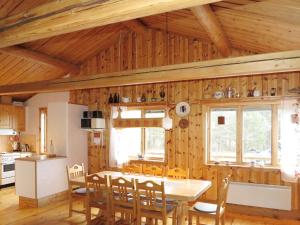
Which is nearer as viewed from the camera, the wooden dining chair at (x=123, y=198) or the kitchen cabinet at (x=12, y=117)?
the wooden dining chair at (x=123, y=198)

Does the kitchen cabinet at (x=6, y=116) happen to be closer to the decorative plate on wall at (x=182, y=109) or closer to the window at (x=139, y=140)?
the window at (x=139, y=140)

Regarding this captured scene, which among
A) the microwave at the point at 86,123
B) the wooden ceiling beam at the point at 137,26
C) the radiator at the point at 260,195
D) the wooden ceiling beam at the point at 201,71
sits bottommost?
the radiator at the point at 260,195

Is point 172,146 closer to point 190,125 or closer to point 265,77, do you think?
point 190,125

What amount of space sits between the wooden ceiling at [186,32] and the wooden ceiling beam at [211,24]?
0.12m

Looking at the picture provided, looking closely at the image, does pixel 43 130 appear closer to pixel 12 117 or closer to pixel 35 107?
pixel 35 107

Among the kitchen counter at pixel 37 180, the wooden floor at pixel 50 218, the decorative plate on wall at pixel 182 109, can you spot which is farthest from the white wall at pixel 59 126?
the decorative plate on wall at pixel 182 109

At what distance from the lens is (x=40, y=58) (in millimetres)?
5355

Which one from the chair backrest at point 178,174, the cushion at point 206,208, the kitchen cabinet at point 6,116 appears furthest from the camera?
the kitchen cabinet at point 6,116

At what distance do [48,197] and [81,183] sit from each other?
168cm

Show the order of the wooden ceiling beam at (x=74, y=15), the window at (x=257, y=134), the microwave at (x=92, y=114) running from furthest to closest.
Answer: the microwave at (x=92, y=114) < the window at (x=257, y=134) < the wooden ceiling beam at (x=74, y=15)

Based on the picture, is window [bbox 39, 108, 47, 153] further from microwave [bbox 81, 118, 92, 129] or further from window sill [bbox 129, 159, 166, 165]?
window sill [bbox 129, 159, 166, 165]

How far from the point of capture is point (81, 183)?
413cm

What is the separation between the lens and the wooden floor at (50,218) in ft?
14.4

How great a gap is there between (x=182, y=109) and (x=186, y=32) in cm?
151
